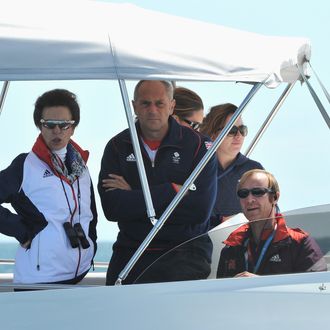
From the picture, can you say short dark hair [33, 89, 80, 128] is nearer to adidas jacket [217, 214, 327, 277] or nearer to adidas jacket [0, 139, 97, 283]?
adidas jacket [0, 139, 97, 283]

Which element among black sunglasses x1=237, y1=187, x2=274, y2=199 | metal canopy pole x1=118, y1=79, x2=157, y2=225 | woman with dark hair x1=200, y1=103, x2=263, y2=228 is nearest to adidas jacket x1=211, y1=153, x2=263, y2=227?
woman with dark hair x1=200, y1=103, x2=263, y2=228

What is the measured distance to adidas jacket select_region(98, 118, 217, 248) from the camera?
523cm

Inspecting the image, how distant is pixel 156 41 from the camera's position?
4957 millimetres

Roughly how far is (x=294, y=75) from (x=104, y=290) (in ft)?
4.96

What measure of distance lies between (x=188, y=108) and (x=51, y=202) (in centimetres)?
158

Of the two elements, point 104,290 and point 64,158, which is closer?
point 104,290

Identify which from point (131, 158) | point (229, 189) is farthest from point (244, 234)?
point (229, 189)

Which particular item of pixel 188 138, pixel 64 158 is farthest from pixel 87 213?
pixel 188 138

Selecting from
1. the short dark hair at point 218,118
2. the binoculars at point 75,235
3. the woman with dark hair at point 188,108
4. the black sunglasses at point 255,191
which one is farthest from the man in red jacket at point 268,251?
the woman with dark hair at point 188,108

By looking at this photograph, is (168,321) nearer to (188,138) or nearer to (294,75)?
(188,138)

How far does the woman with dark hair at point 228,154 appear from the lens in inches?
243

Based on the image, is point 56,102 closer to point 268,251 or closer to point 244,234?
point 244,234

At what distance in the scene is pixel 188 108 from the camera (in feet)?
20.8

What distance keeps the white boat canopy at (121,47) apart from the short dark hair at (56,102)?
377 mm
